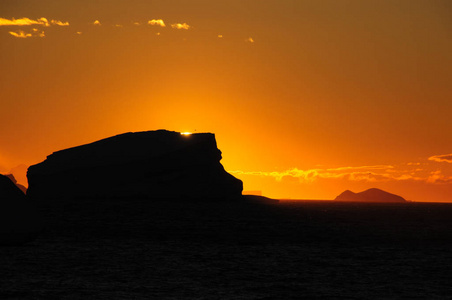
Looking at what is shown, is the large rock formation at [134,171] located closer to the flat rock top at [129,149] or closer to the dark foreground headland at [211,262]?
the flat rock top at [129,149]

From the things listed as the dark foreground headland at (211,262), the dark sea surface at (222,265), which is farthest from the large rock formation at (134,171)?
the dark sea surface at (222,265)

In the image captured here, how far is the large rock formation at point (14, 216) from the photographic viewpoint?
111ft

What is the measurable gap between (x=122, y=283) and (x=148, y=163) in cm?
7405

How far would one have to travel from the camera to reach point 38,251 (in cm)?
3572

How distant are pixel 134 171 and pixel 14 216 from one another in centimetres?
6586

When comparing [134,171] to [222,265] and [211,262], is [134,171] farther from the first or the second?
[222,265]

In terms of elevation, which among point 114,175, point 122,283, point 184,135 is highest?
point 184,135

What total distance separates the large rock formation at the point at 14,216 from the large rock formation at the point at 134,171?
62.8m

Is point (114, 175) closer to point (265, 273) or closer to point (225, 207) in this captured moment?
point (225, 207)

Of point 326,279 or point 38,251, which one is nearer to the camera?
point 326,279

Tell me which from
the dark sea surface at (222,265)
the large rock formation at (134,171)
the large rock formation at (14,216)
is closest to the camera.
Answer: the dark sea surface at (222,265)

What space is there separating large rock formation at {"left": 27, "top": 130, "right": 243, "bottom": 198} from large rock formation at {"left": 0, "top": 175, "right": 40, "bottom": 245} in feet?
206

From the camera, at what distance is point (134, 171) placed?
99.8 m

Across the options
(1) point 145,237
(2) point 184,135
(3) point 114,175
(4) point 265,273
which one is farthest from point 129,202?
(4) point 265,273
